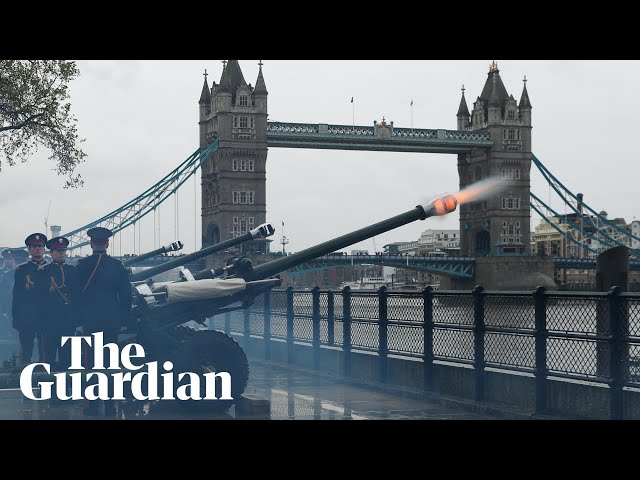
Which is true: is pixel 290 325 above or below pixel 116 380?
above

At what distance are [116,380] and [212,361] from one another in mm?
853

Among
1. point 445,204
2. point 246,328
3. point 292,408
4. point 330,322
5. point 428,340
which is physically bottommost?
point 292,408

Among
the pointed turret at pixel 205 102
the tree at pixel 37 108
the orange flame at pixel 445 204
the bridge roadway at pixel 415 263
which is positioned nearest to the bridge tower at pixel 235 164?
the pointed turret at pixel 205 102

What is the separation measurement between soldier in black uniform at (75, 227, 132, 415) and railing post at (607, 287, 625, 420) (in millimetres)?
4102

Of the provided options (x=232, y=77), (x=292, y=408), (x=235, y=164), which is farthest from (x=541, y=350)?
(x=232, y=77)

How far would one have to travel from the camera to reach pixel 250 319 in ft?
58.0

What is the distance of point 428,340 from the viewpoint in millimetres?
11375

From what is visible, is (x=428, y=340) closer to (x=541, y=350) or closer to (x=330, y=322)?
(x=541, y=350)
